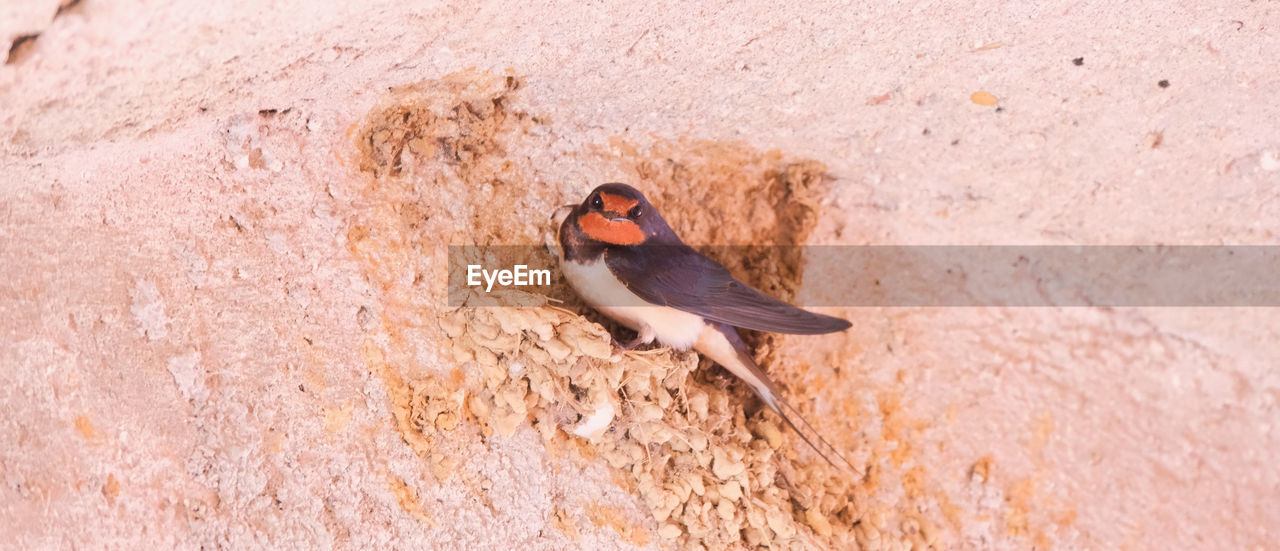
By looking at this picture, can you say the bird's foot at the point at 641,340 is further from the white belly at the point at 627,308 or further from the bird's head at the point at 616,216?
the bird's head at the point at 616,216

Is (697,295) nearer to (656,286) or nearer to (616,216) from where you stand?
(656,286)

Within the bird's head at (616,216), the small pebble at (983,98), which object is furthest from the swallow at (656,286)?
the small pebble at (983,98)

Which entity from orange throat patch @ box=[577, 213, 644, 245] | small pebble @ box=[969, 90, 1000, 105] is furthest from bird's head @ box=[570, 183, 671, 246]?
small pebble @ box=[969, 90, 1000, 105]

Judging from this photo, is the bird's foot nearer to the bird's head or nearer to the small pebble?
the bird's head

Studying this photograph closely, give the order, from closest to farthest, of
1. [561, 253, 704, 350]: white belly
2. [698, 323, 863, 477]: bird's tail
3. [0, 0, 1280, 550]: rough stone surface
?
[0, 0, 1280, 550]: rough stone surface → [561, 253, 704, 350]: white belly → [698, 323, 863, 477]: bird's tail

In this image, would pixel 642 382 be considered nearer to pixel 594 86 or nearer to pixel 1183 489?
pixel 594 86

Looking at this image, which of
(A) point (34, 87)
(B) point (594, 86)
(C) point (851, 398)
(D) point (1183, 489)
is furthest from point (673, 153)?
(D) point (1183, 489)

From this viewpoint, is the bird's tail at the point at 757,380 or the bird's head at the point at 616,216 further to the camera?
the bird's tail at the point at 757,380
